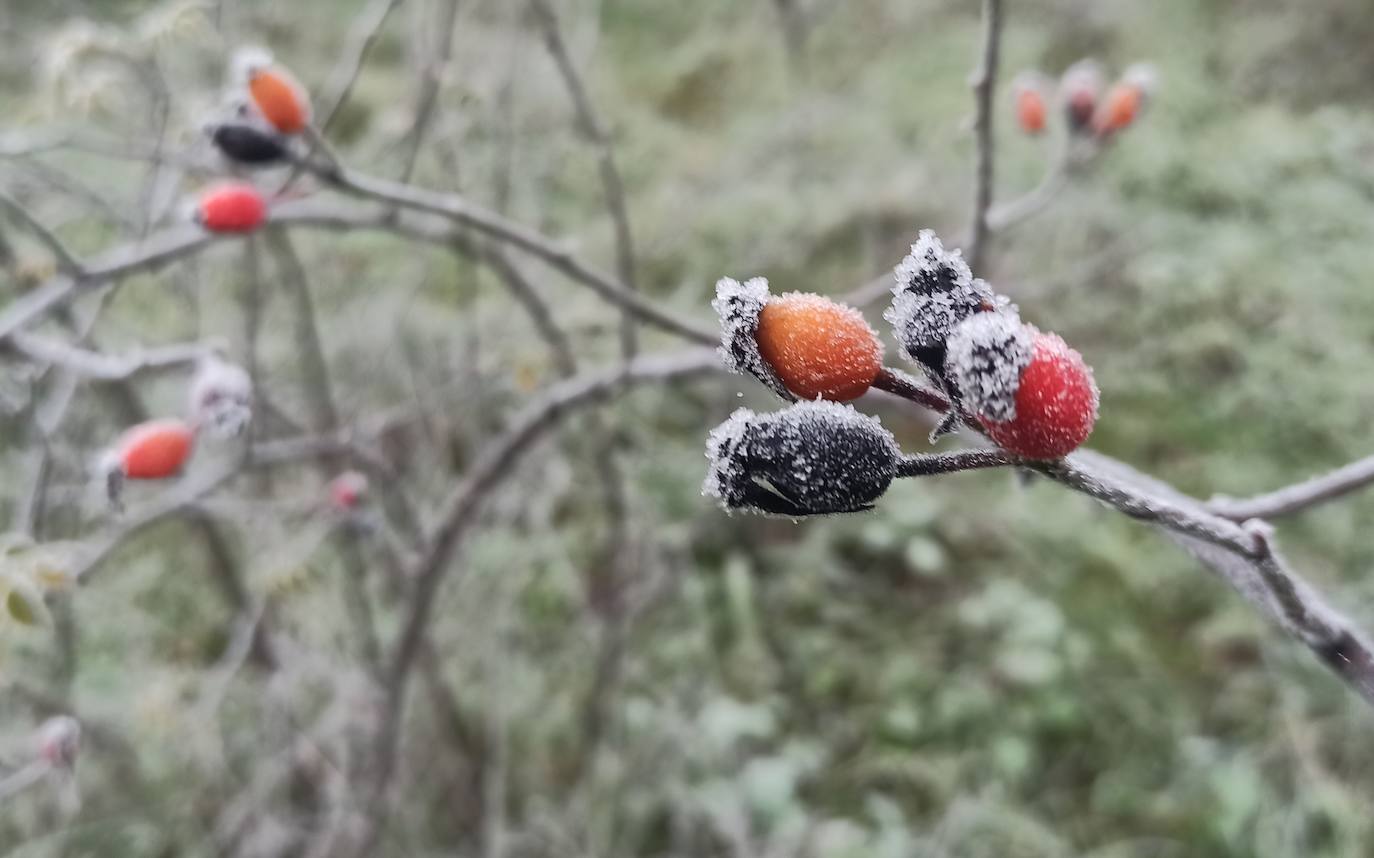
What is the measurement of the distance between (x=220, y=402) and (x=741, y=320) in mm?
693

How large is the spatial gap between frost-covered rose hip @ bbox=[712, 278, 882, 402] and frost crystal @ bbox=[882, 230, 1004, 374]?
0.02 meters

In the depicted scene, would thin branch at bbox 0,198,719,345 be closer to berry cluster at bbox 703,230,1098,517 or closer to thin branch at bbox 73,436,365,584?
thin branch at bbox 73,436,365,584

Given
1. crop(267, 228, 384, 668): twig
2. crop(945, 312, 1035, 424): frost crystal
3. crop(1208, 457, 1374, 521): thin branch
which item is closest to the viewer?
crop(945, 312, 1035, 424): frost crystal

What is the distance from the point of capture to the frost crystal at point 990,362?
1.06ft

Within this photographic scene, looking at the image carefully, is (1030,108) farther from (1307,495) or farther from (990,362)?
(990,362)

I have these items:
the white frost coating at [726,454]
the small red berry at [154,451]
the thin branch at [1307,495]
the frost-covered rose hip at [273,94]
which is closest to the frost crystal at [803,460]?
the white frost coating at [726,454]

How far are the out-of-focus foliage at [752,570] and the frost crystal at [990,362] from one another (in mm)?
996

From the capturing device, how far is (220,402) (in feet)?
2.86

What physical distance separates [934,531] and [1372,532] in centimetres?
91

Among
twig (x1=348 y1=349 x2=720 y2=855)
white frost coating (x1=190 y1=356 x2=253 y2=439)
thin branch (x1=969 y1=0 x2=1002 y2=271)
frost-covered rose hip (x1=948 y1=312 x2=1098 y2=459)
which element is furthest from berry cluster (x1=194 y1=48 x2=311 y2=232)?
frost-covered rose hip (x1=948 y1=312 x2=1098 y2=459)

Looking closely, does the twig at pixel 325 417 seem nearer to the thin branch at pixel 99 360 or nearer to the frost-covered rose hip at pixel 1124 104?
the thin branch at pixel 99 360

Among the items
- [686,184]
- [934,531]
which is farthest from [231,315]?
[934,531]

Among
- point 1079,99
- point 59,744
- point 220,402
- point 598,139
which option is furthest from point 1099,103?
point 59,744

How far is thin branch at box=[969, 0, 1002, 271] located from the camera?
722mm
